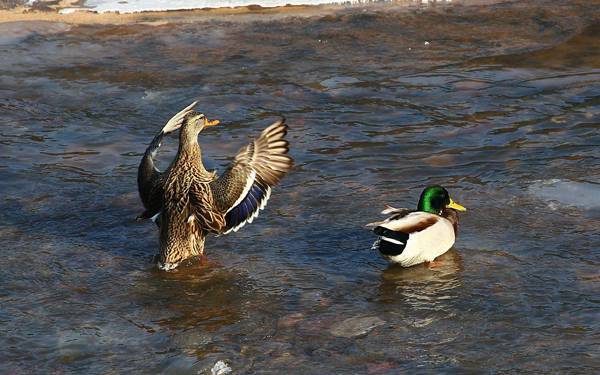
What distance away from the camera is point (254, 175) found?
679cm

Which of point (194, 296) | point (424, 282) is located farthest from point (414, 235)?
point (194, 296)

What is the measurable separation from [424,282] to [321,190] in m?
1.64

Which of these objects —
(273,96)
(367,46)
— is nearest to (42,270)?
(273,96)

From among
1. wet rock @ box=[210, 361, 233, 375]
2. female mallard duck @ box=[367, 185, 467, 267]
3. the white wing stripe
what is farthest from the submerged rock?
wet rock @ box=[210, 361, 233, 375]

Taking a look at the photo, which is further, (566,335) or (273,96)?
(273,96)

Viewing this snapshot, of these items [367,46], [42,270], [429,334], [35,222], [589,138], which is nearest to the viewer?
[429,334]

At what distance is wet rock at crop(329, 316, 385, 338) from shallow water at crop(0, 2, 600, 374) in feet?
0.05

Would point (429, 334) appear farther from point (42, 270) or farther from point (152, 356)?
point (42, 270)

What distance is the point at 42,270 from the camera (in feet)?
21.8

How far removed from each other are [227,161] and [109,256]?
6.63ft

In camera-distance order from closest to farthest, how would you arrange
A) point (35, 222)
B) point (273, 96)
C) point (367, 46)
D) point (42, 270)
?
point (42, 270), point (35, 222), point (273, 96), point (367, 46)

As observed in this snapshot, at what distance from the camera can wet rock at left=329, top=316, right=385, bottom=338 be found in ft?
18.8

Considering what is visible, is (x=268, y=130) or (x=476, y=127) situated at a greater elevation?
(x=268, y=130)

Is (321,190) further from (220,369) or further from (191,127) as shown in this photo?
(220,369)
